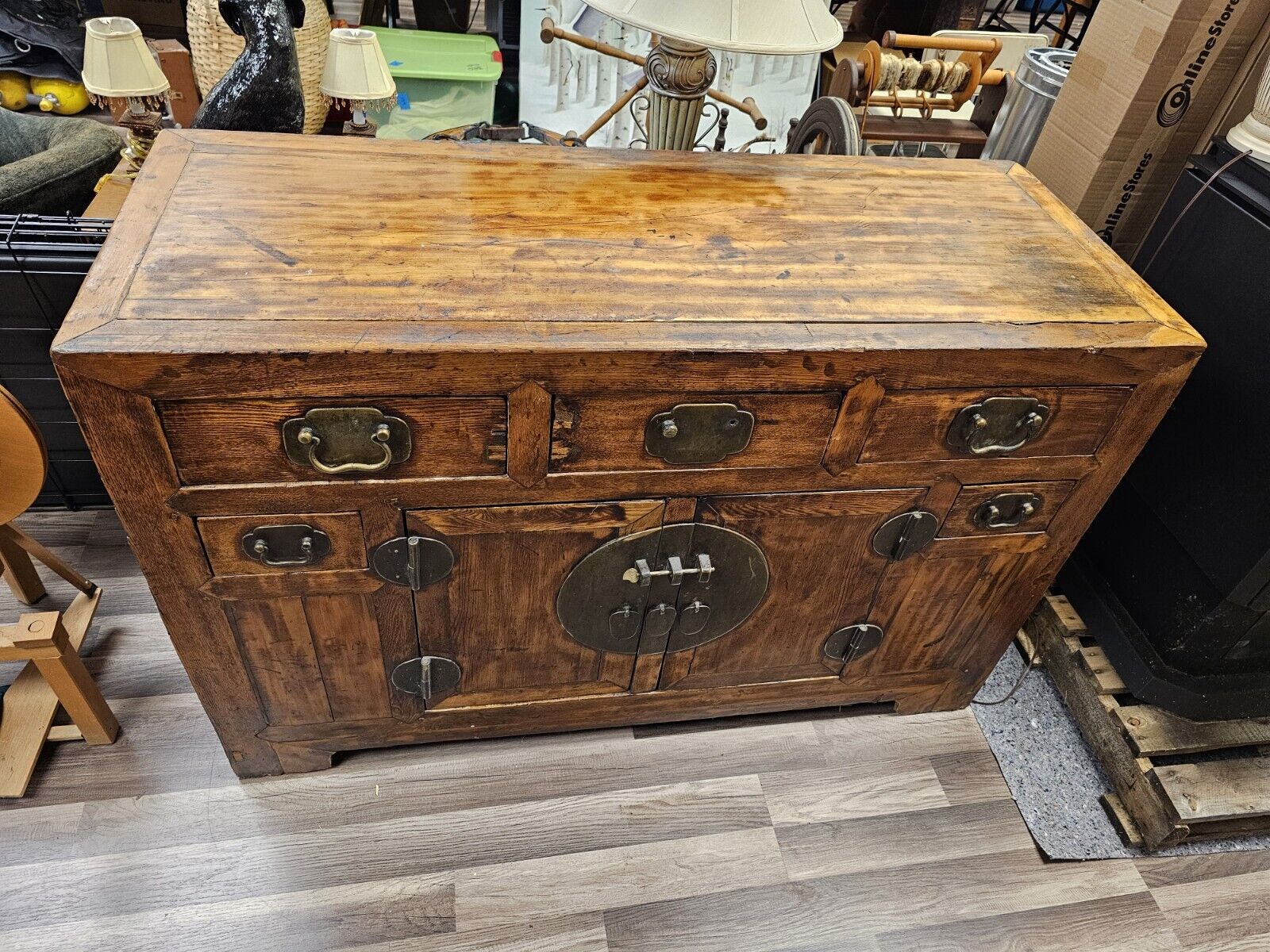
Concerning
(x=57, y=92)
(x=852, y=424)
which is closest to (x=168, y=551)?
(x=852, y=424)

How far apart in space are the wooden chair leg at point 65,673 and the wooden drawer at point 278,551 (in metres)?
0.46

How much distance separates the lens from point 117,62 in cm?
215

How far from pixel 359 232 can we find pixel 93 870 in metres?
1.16

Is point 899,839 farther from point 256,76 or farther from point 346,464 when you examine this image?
point 256,76

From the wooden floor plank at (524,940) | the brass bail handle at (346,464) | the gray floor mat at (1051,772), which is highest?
the brass bail handle at (346,464)

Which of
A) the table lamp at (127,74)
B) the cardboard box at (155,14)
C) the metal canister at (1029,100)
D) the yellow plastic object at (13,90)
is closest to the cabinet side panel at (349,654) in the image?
the table lamp at (127,74)

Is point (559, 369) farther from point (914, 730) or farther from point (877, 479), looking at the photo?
point (914, 730)

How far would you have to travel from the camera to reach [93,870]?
141cm

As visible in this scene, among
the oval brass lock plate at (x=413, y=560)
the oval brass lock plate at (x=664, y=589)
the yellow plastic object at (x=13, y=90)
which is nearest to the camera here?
the oval brass lock plate at (x=413, y=560)

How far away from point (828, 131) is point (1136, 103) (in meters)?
0.57

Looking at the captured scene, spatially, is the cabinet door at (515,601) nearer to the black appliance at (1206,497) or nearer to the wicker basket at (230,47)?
the black appliance at (1206,497)

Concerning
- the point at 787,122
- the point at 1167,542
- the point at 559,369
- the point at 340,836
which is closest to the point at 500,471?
the point at 559,369

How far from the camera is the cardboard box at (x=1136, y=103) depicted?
4.94 ft

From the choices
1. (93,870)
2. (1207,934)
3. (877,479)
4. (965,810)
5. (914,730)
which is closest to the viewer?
(877,479)
